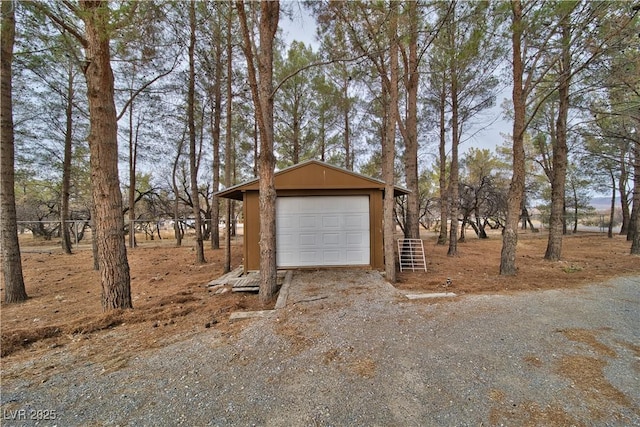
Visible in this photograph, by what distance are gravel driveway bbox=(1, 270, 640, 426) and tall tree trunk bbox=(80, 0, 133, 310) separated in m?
1.67

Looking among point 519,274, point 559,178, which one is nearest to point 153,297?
point 519,274

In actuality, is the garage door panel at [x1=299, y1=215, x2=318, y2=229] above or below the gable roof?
below

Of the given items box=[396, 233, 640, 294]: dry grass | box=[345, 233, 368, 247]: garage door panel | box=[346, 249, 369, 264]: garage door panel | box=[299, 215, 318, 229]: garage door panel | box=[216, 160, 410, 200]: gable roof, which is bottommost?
box=[396, 233, 640, 294]: dry grass

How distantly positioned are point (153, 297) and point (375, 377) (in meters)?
4.52

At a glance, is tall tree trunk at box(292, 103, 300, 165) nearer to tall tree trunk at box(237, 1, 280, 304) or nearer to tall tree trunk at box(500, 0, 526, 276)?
tall tree trunk at box(237, 1, 280, 304)

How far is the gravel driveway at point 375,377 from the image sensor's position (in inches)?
64.8

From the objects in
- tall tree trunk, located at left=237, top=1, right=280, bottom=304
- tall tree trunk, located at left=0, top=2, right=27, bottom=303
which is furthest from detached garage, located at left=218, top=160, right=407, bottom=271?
tall tree trunk, located at left=0, top=2, right=27, bottom=303

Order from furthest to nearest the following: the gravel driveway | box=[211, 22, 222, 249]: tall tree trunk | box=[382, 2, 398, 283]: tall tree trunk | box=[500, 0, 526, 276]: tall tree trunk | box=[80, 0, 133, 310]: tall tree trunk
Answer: box=[211, 22, 222, 249]: tall tree trunk → box=[500, 0, 526, 276]: tall tree trunk → box=[382, 2, 398, 283]: tall tree trunk → box=[80, 0, 133, 310]: tall tree trunk → the gravel driveway

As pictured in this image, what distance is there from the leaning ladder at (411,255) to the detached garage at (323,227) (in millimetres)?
1085

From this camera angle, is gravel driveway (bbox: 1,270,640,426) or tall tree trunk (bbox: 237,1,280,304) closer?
gravel driveway (bbox: 1,270,640,426)

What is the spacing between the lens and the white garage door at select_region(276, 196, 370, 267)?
603cm

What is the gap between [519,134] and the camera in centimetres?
527

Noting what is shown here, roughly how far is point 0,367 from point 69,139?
1090 cm

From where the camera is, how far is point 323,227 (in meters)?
6.06
